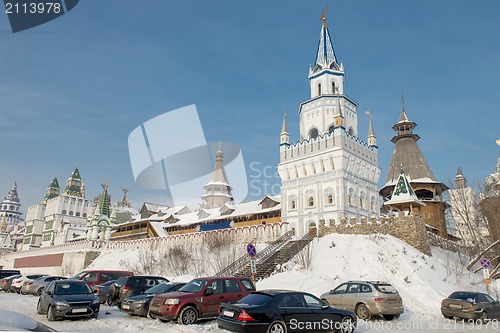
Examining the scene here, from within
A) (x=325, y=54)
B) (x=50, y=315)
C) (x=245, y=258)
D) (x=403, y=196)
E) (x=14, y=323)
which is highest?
(x=325, y=54)

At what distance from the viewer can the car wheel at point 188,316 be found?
12992 millimetres

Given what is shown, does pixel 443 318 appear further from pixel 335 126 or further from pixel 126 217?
pixel 126 217

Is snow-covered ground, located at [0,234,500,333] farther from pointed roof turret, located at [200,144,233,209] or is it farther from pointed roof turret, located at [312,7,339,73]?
pointed roof turret, located at [200,144,233,209]

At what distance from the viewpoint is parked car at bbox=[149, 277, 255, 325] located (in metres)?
13.0

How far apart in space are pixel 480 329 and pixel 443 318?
10.4ft

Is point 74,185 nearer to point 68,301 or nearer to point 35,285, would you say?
point 35,285

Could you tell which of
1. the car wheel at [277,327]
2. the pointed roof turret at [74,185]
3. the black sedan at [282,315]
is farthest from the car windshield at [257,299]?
the pointed roof turret at [74,185]

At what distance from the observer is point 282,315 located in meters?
10.8

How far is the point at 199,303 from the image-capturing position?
13469 millimetres

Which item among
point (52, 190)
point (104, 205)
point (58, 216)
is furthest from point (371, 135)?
point (52, 190)

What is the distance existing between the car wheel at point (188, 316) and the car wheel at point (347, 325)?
16.0 feet

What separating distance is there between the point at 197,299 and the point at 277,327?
380cm

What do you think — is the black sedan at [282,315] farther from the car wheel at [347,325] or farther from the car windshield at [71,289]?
the car windshield at [71,289]

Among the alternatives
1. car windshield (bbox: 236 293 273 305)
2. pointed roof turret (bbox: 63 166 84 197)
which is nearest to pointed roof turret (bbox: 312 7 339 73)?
car windshield (bbox: 236 293 273 305)
